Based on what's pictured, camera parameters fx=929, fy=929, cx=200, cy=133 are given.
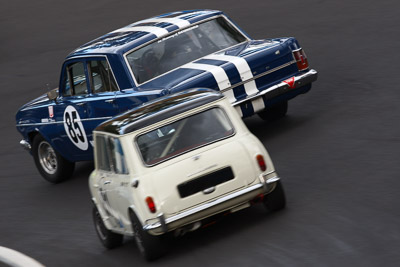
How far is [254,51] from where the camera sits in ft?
38.0

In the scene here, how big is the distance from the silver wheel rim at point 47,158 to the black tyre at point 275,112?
9.98 feet

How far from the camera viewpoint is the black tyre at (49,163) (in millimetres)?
13102

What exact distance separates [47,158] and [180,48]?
284 centimetres

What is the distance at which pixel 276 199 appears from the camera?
873 cm

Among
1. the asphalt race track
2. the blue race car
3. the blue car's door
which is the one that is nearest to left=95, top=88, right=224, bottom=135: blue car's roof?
the asphalt race track

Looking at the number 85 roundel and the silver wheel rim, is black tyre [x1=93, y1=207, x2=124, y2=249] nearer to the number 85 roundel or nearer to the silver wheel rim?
the number 85 roundel

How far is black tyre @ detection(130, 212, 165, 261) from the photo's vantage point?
8.31 metres

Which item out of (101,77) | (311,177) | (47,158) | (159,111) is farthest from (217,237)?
(47,158)

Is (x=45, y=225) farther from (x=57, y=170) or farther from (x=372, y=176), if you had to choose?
(x=372, y=176)

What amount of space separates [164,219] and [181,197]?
9.7 inches

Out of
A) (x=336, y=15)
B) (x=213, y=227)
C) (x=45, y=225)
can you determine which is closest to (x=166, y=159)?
(x=213, y=227)

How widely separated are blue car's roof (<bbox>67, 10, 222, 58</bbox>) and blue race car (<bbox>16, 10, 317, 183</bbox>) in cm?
2

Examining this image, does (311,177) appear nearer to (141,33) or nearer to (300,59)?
(300,59)

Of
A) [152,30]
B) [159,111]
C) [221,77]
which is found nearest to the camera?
[159,111]
